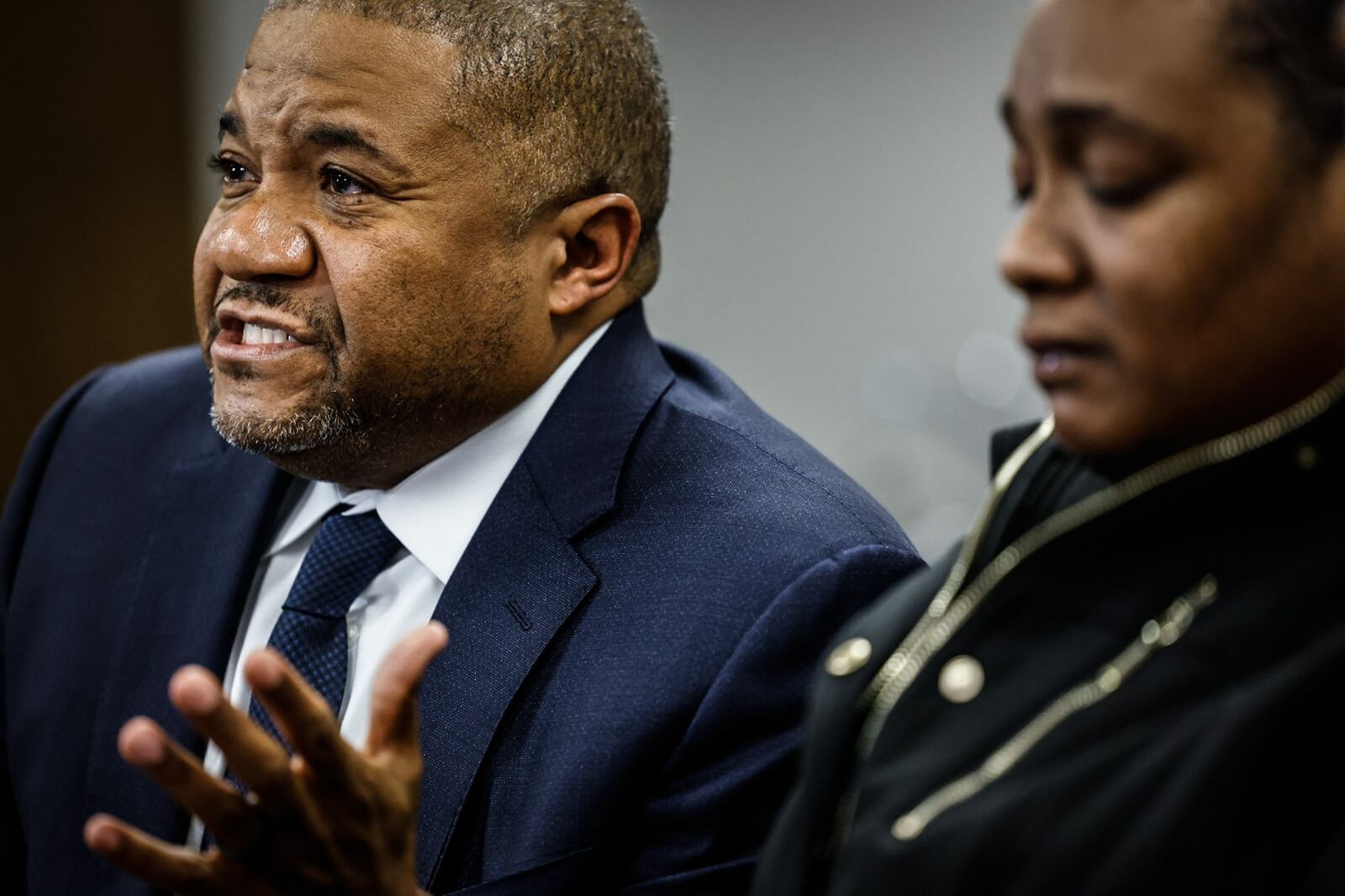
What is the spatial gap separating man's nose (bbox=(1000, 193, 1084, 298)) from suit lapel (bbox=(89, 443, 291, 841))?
1.03 metres

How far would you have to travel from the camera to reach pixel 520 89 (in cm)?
145

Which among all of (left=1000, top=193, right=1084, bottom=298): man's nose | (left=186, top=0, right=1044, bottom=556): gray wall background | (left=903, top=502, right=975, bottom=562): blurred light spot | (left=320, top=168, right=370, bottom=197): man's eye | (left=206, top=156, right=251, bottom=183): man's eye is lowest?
(left=903, top=502, right=975, bottom=562): blurred light spot

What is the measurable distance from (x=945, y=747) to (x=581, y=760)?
21.9 inches

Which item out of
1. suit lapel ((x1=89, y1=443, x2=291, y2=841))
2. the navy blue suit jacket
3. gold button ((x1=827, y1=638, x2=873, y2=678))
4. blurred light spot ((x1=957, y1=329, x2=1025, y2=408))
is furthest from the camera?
blurred light spot ((x1=957, y1=329, x2=1025, y2=408))

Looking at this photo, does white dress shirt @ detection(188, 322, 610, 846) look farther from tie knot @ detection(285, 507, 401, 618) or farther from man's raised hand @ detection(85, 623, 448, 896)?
man's raised hand @ detection(85, 623, 448, 896)

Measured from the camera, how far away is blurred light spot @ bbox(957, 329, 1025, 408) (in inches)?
137

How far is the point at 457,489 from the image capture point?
1.49 m

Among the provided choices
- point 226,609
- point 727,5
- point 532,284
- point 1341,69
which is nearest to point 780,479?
point 532,284

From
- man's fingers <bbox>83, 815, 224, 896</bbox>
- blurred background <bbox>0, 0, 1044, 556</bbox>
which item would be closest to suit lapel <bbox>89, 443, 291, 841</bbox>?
man's fingers <bbox>83, 815, 224, 896</bbox>

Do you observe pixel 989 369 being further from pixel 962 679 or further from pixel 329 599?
pixel 962 679

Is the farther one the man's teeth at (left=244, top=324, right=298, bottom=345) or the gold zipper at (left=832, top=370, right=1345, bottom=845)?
the man's teeth at (left=244, top=324, right=298, bottom=345)

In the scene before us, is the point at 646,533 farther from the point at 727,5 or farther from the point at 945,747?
the point at 727,5

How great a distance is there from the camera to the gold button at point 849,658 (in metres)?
0.84

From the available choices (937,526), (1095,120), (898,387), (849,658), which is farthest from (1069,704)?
(898,387)
